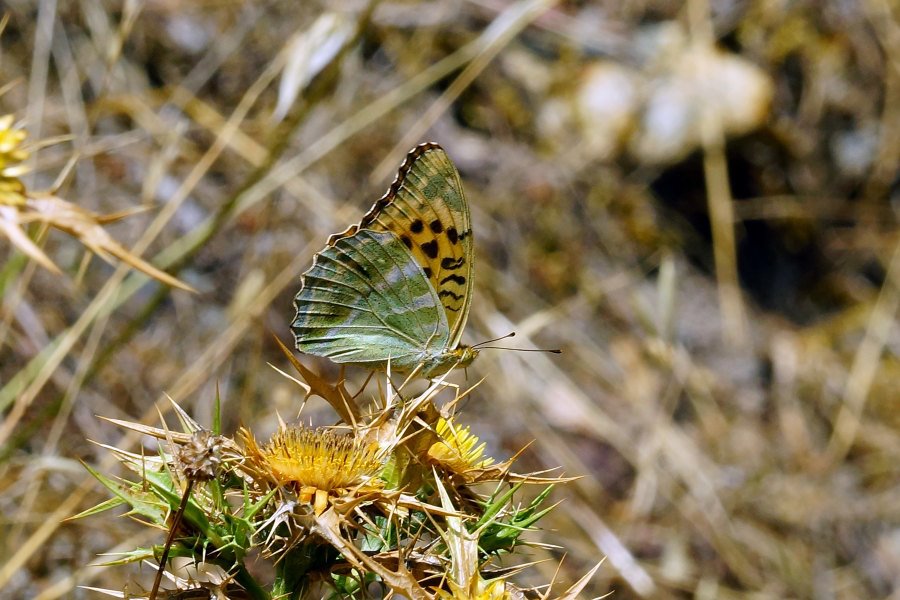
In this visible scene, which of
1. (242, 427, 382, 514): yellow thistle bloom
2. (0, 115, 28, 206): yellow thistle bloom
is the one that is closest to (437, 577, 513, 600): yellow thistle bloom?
(242, 427, 382, 514): yellow thistle bloom

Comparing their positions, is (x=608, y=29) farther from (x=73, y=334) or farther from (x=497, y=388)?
(x=73, y=334)

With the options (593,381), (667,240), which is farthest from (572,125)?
(593,381)

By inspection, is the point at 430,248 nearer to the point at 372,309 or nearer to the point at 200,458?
the point at 372,309

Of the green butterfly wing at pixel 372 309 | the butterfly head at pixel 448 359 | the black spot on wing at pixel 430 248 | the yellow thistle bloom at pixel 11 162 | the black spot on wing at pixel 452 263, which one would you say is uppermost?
the yellow thistle bloom at pixel 11 162

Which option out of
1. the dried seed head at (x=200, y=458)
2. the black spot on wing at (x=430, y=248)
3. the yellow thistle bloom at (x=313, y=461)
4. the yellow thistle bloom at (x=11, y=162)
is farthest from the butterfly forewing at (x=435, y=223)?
the dried seed head at (x=200, y=458)

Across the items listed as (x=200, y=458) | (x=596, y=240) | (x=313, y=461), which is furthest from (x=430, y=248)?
(x=596, y=240)

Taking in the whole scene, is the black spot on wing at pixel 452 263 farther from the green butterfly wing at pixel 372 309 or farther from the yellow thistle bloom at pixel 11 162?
the yellow thistle bloom at pixel 11 162
